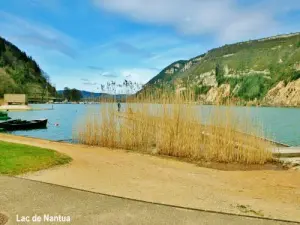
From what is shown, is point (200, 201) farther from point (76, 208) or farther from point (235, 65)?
point (235, 65)

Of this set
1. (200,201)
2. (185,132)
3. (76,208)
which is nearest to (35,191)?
(76,208)

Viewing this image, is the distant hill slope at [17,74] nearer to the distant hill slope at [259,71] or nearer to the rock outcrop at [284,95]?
the distant hill slope at [259,71]

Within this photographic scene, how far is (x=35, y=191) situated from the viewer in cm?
613

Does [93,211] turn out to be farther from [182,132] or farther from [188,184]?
[182,132]

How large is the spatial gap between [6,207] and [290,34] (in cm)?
17784

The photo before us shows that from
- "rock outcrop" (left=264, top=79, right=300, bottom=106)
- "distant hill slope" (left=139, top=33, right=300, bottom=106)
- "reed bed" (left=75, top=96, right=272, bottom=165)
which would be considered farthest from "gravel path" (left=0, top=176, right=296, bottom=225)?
"rock outcrop" (left=264, top=79, right=300, bottom=106)

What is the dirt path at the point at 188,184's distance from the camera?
5.91 meters

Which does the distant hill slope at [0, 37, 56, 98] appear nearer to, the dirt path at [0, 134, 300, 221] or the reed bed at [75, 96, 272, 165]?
the reed bed at [75, 96, 272, 165]

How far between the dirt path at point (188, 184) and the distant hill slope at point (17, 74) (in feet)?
354

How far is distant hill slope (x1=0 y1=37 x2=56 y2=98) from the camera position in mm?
119500

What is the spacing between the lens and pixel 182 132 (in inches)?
489

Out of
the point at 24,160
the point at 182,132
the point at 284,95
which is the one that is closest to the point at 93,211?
the point at 24,160

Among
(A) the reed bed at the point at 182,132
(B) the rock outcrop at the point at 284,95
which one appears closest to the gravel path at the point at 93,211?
(A) the reed bed at the point at 182,132

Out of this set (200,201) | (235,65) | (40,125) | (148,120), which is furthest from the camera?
(235,65)
